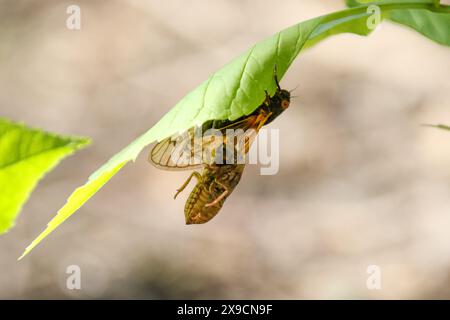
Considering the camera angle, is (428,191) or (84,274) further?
(428,191)

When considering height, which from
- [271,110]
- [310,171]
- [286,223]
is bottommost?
[271,110]

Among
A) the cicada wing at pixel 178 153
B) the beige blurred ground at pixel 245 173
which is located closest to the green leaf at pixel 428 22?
the cicada wing at pixel 178 153

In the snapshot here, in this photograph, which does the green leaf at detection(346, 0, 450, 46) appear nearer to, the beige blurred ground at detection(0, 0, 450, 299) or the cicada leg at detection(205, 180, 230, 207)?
the cicada leg at detection(205, 180, 230, 207)

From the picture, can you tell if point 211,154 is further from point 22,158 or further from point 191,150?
point 22,158

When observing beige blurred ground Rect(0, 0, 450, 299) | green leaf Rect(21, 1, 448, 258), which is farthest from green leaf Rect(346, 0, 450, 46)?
beige blurred ground Rect(0, 0, 450, 299)

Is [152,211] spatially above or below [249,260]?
above
